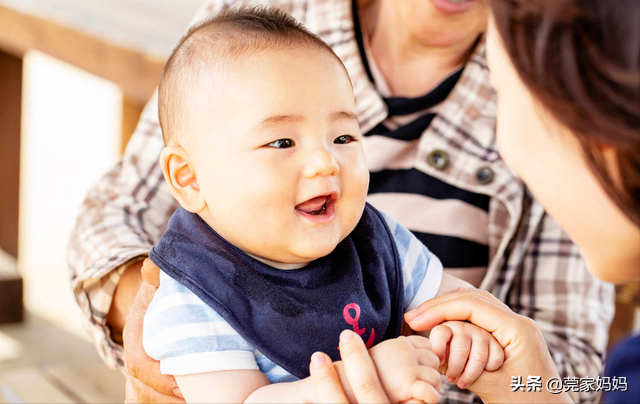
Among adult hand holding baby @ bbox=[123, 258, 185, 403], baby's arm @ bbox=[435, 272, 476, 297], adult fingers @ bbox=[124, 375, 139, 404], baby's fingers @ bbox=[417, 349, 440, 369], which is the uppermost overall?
baby's fingers @ bbox=[417, 349, 440, 369]

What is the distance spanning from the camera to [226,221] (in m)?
0.92

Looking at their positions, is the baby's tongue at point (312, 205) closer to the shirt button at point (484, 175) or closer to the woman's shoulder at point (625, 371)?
the woman's shoulder at point (625, 371)

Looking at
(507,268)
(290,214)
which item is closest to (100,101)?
(507,268)

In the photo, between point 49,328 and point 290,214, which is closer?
point 290,214

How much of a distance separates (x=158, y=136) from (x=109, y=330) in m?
0.41

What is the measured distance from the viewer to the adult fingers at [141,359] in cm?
102

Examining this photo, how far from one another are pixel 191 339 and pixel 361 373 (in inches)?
8.2

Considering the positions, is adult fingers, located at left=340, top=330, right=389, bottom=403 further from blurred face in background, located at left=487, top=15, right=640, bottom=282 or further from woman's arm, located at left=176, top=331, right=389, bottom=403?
blurred face in background, located at left=487, top=15, right=640, bottom=282

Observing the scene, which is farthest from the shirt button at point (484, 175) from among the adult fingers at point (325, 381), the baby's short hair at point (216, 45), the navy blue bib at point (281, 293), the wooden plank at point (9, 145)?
the wooden plank at point (9, 145)

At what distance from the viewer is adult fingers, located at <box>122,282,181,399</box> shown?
1.02 m

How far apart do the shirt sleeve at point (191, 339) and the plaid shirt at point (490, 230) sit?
1.52 ft

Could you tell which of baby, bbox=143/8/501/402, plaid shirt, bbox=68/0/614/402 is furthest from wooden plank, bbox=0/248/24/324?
baby, bbox=143/8/501/402

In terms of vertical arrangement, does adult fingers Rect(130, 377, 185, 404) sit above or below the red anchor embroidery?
below

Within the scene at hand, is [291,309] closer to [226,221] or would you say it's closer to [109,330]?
[226,221]
